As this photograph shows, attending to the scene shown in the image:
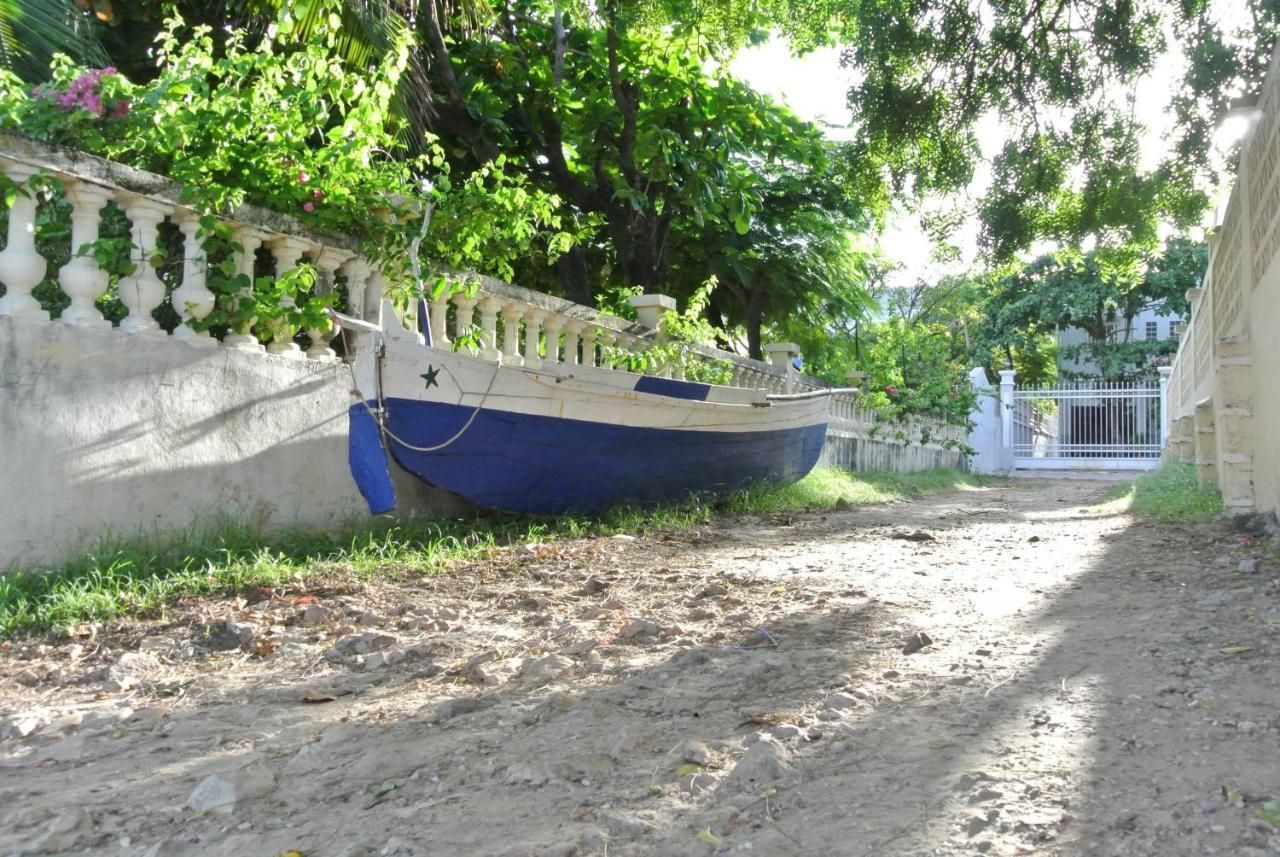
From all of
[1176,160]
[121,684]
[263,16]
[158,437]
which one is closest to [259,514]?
[158,437]

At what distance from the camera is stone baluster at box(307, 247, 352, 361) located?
520 cm

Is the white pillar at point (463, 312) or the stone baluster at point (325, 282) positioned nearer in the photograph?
the stone baluster at point (325, 282)

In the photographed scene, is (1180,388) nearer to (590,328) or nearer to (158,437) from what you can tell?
(590,328)

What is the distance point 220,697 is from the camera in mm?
3020

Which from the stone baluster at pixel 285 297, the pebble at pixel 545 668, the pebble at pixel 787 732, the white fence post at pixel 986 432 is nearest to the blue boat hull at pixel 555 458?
the stone baluster at pixel 285 297

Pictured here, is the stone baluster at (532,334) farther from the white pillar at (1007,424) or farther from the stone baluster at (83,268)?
the white pillar at (1007,424)

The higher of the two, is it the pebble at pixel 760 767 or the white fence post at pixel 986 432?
the white fence post at pixel 986 432

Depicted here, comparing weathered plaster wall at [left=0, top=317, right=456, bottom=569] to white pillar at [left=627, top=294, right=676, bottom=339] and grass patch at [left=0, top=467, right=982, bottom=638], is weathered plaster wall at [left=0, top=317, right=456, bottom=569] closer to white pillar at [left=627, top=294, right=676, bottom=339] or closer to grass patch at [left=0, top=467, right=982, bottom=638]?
grass patch at [left=0, top=467, right=982, bottom=638]

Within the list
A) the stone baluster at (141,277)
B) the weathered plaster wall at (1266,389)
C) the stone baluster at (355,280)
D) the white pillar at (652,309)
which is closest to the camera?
the stone baluster at (141,277)

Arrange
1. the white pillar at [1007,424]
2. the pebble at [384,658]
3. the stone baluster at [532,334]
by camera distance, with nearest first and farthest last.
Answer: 1. the pebble at [384,658]
2. the stone baluster at [532,334]
3. the white pillar at [1007,424]

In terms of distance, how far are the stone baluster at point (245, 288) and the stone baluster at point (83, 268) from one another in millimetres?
613

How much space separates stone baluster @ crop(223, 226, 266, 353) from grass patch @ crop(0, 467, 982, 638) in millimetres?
852

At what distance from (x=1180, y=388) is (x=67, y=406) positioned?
575 inches

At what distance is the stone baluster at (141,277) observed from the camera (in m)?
4.41
